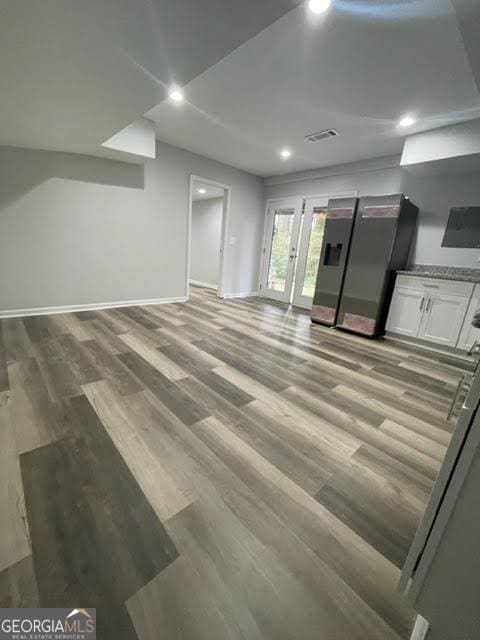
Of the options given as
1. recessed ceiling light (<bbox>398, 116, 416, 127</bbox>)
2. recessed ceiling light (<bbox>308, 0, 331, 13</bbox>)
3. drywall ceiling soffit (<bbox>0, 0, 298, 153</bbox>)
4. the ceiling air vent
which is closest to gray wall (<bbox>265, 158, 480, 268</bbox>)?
recessed ceiling light (<bbox>398, 116, 416, 127</bbox>)

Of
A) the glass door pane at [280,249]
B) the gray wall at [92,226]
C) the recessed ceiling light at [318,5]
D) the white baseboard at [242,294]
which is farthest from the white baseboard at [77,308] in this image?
the recessed ceiling light at [318,5]

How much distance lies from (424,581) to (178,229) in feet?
15.5

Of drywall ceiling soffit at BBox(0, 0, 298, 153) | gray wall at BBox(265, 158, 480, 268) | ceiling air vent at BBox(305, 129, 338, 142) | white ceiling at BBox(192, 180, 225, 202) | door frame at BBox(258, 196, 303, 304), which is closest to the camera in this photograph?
drywall ceiling soffit at BBox(0, 0, 298, 153)

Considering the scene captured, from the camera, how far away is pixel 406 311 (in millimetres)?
3492

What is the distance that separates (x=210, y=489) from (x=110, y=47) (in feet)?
7.60

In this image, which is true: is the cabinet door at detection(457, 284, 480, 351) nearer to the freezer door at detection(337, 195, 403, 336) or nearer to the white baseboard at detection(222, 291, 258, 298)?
the freezer door at detection(337, 195, 403, 336)

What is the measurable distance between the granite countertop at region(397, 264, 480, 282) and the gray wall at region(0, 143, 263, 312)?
145 inches

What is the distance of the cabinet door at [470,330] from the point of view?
9.62 feet

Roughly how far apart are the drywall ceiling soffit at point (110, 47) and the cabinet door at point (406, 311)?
3.36m

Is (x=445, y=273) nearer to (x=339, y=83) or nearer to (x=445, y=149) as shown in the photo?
(x=445, y=149)

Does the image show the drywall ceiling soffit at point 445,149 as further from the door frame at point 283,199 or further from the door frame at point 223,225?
the door frame at point 223,225

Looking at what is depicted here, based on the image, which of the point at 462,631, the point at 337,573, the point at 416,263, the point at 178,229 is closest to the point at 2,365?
the point at 337,573

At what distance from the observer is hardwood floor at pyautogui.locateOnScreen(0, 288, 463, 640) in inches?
30.7

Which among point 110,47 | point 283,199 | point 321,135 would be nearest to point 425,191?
point 321,135
